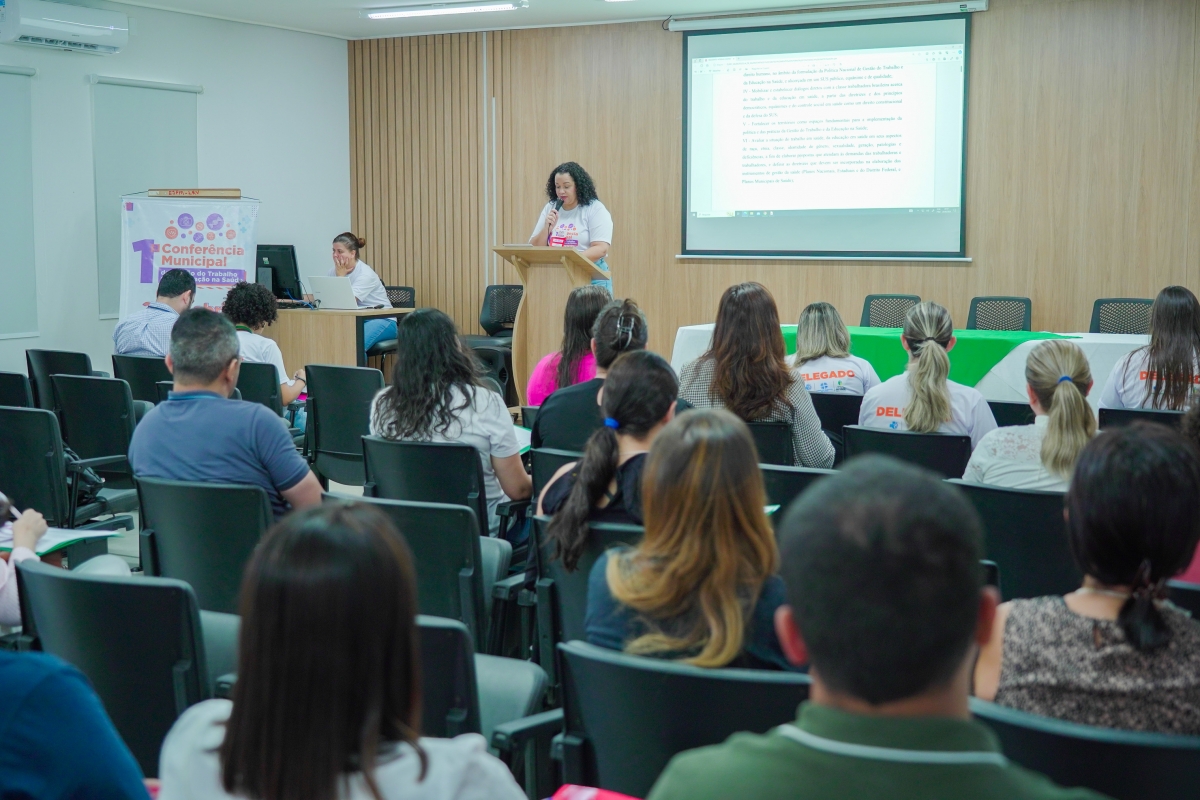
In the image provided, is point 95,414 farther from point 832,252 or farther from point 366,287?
point 832,252

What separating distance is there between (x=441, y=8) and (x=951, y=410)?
635cm

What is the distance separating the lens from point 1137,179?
25.5 ft

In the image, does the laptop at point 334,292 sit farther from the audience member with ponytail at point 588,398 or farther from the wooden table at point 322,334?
the audience member with ponytail at point 588,398

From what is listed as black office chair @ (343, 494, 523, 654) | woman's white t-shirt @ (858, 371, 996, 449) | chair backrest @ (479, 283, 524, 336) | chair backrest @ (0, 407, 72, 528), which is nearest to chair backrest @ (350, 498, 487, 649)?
black office chair @ (343, 494, 523, 654)

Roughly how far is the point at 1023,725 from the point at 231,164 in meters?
9.24

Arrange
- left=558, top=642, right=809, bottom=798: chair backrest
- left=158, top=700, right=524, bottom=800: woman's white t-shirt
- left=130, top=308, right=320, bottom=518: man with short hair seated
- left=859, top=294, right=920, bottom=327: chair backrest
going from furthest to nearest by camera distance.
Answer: left=859, top=294, right=920, bottom=327: chair backrest → left=130, top=308, right=320, bottom=518: man with short hair seated → left=558, top=642, right=809, bottom=798: chair backrest → left=158, top=700, right=524, bottom=800: woman's white t-shirt

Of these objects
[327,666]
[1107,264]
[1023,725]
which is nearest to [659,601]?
[1023,725]

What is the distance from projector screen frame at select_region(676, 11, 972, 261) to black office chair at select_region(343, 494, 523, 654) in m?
6.41

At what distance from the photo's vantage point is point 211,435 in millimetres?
3102

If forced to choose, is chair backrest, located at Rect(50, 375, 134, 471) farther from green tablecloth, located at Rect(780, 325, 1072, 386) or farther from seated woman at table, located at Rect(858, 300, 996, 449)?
green tablecloth, located at Rect(780, 325, 1072, 386)

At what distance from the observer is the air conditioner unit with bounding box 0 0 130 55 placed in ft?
24.8

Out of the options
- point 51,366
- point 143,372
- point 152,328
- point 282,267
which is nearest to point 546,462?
point 143,372

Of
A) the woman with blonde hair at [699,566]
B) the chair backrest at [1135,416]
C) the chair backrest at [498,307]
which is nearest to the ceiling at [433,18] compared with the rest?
the chair backrest at [498,307]

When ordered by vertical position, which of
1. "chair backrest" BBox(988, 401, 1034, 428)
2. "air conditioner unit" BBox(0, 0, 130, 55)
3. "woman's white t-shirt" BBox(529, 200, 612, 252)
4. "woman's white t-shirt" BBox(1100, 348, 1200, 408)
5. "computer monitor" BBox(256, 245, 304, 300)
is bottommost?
"chair backrest" BBox(988, 401, 1034, 428)
